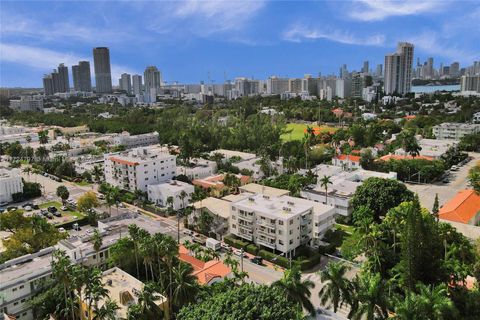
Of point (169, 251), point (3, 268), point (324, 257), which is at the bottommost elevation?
point (324, 257)

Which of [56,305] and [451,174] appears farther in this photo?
[451,174]

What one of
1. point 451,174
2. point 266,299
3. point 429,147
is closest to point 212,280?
point 266,299

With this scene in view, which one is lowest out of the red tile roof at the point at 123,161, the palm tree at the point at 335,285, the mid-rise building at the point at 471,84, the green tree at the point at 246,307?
the palm tree at the point at 335,285

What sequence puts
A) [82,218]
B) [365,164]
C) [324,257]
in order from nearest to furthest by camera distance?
[324,257], [82,218], [365,164]

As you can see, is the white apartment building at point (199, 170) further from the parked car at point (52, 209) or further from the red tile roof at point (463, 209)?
the red tile roof at point (463, 209)

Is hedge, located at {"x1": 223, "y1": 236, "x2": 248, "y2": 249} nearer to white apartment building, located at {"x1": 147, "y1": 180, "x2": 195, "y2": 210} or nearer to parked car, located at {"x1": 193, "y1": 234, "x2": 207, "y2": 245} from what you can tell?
parked car, located at {"x1": 193, "y1": 234, "x2": 207, "y2": 245}

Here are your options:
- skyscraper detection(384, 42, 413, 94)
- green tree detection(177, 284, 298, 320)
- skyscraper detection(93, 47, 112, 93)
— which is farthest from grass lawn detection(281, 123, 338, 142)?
skyscraper detection(93, 47, 112, 93)

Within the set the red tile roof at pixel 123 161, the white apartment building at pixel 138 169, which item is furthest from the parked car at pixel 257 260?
the red tile roof at pixel 123 161

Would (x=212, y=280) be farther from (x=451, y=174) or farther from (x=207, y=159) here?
(x=451, y=174)
